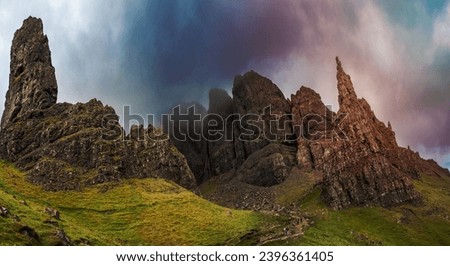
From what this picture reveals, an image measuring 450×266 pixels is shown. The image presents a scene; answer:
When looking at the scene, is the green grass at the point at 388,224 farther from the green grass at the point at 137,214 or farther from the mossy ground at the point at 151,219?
the green grass at the point at 137,214

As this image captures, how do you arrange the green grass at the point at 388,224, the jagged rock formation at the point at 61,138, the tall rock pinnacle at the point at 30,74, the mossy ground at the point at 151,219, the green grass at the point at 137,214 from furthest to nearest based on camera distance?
1. the tall rock pinnacle at the point at 30,74
2. the green grass at the point at 388,224
3. the jagged rock formation at the point at 61,138
4. the green grass at the point at 137,214
5. the mossy ground at the point at 151,219

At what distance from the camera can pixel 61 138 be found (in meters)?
146

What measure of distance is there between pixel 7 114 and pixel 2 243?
418 feet

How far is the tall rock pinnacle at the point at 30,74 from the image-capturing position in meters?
165

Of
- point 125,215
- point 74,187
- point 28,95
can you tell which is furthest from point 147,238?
point 28,95

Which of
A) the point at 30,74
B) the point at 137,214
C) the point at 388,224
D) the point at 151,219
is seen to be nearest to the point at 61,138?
the point at 30,74

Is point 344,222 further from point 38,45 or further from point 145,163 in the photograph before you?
point 38,45

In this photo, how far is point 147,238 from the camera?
101m

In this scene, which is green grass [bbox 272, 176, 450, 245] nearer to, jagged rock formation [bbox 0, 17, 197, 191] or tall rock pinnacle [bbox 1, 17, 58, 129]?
jagged rock formation [bbox 0, 17, 197, 191]

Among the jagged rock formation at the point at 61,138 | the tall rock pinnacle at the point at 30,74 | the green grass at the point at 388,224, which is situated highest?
the tall rock pinnacle at the point at 30,74

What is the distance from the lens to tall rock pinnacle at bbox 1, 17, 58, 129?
540ft

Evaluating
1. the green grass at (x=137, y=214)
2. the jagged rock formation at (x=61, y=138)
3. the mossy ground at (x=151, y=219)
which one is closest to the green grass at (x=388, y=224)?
the mossy ground at (x=151, y=219)

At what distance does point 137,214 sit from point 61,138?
154 feet

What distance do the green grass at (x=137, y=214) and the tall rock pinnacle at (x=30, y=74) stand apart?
31.6 m
